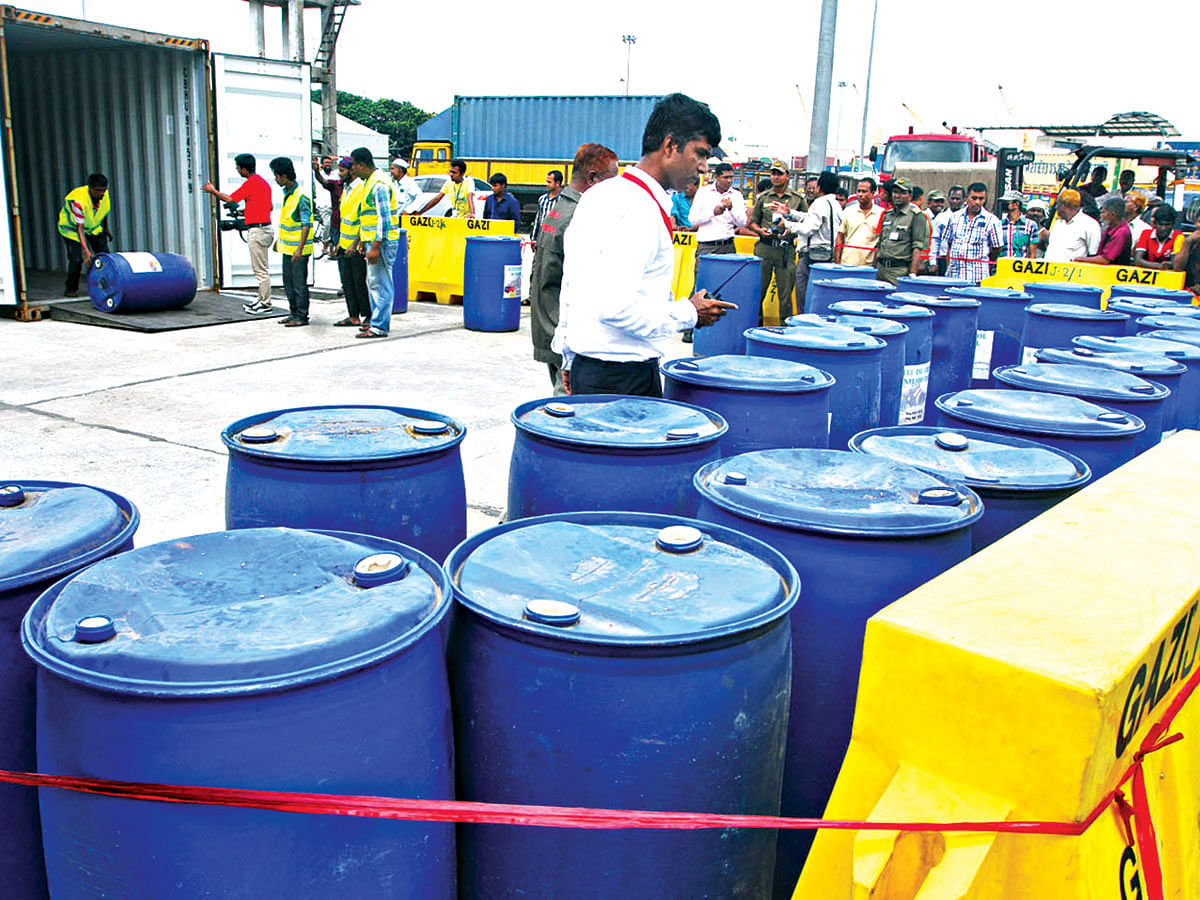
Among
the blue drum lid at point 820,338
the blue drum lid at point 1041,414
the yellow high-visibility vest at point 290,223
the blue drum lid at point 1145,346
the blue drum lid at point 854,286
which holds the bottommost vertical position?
the blue drum lid at point 1041,414

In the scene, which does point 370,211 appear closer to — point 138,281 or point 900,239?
point 138,281

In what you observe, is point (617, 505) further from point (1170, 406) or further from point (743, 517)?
point (1170, 406)

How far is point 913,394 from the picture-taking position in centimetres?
483

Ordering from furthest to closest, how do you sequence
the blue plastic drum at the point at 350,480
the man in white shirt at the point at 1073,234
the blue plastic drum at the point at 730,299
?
the man in white shirt at the point at 1073,234 → the blue plastic drum at the point at 730,299 → the blue plastic drum at the point at 350,480

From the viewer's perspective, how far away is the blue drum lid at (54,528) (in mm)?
1780

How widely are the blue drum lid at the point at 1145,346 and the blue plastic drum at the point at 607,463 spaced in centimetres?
272

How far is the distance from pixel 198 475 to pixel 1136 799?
5215mm

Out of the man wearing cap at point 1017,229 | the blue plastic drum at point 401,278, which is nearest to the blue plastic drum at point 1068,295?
the blue plastic drum at point 401,278

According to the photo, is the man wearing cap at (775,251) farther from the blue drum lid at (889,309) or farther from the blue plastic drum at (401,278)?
the blue plastic drum at (401,278)

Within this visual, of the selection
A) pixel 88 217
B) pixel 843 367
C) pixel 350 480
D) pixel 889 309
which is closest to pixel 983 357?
pixel 889 309

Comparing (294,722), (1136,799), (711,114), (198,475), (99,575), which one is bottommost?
(198,475)

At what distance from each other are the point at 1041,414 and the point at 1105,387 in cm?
62

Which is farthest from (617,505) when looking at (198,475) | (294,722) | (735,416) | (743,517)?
(198,475)

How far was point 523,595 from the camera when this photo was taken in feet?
6.07
